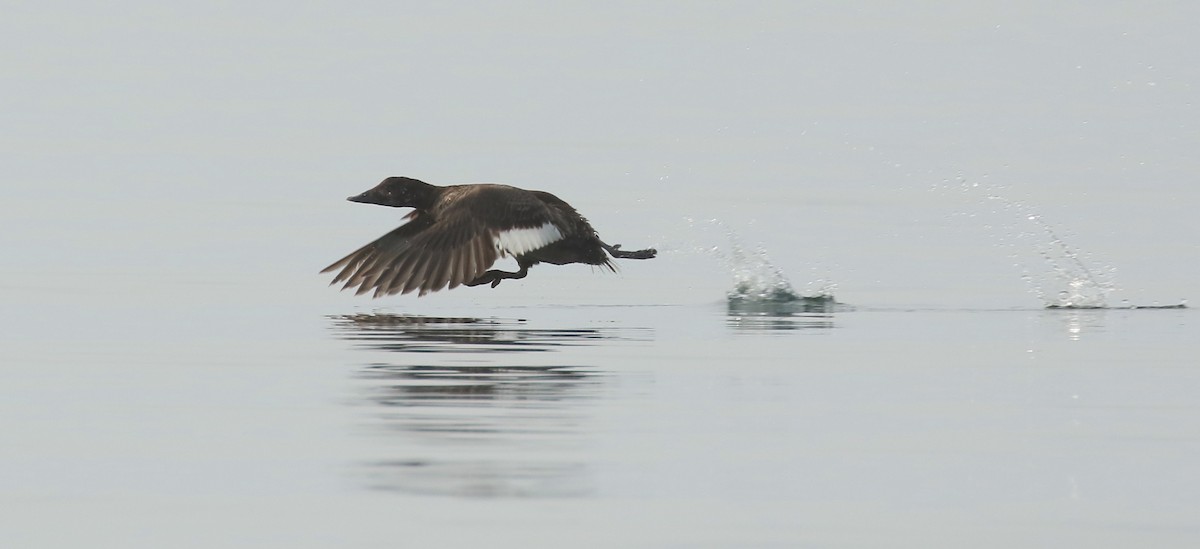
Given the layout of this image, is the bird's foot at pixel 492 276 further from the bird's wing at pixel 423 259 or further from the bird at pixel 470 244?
the bird's wing at pixel 423 259

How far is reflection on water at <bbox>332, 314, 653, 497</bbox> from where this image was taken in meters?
7.07

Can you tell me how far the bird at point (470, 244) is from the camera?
1408 centimetres

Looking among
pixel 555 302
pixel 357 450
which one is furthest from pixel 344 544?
pixel 555 302

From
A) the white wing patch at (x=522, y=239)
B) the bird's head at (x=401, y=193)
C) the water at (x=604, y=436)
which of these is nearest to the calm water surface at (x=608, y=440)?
the water at (x=604, y=436)

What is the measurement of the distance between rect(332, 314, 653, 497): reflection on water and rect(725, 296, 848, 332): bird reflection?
0.84 meters

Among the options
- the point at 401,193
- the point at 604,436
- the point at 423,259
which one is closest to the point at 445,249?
the point at 423,259

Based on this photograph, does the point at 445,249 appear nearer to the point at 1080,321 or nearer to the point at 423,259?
the point at 423,259

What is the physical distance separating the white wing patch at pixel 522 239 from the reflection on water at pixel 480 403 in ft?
3.43

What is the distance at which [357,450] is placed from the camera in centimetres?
769

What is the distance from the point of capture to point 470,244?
47.0ft

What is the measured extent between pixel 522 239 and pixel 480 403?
568cm

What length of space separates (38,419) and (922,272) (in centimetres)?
1046

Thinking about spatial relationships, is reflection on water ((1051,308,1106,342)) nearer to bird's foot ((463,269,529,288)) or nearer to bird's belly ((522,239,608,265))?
bird's belly ((522,239,608,265))

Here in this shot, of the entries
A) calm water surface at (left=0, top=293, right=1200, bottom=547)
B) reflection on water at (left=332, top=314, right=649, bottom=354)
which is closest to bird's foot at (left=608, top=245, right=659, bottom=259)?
reflection on water at (left=332, top=314, right=649, bottom=354)
